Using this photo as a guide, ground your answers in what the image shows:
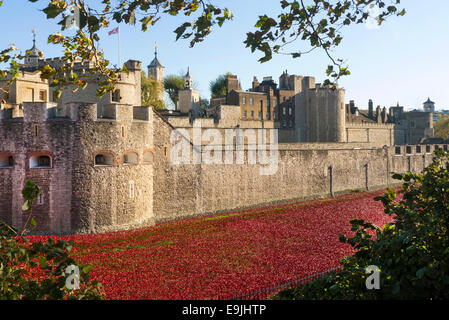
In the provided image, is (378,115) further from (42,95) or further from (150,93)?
(42,95)

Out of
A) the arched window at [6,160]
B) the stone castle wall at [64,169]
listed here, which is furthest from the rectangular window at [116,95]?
the arched window at [6,160]

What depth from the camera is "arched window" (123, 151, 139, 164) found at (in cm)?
2112

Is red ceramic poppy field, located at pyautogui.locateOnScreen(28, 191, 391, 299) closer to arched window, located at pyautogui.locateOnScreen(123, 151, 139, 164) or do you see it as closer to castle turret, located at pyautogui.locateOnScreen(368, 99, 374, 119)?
arched window, located at pyautogui.locateOnScreen(123, 151, 139, 164)

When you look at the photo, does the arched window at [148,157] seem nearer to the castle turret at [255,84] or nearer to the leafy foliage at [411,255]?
the leafy foliage at [411,255]

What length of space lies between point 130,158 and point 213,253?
7945mm

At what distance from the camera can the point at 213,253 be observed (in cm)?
1584

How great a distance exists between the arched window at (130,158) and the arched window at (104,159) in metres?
1.09

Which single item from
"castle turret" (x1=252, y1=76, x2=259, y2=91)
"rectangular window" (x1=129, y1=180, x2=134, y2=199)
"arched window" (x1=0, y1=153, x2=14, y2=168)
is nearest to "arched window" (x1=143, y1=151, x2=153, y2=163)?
"rectangular window" (x1=129, y1=180, x2=134, y2=199)

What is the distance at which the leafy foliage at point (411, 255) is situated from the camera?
4384mm

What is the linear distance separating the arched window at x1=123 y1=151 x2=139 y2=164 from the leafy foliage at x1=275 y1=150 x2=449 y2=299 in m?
16.5

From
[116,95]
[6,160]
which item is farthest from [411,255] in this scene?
[116,95]

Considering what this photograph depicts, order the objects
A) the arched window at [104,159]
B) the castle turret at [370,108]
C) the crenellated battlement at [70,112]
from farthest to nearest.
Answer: the castle turret at [370,108] < the arched window at [104,159] < the crenellated battlement at [70,112]
